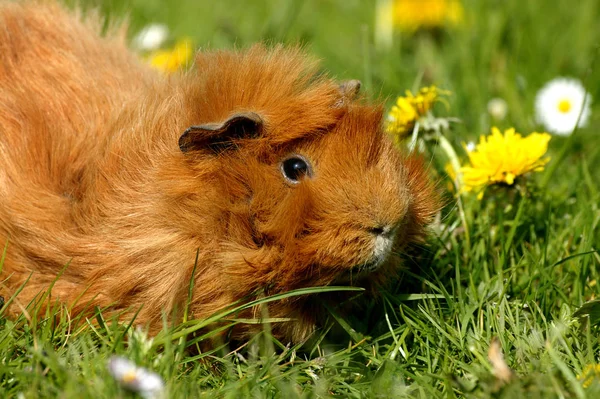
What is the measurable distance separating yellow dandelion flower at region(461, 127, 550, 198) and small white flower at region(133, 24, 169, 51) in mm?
2676

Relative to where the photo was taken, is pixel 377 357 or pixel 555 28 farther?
pixel 555 28

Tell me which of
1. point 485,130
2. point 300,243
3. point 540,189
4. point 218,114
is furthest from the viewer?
point 485,130

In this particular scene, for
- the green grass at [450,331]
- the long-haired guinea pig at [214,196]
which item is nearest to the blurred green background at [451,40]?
the green grass at [450,331]

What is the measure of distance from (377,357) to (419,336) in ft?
0.64

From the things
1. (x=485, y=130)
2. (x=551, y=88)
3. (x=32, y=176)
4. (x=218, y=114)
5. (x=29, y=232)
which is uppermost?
(x=551, y=88)

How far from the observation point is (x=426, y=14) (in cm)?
612

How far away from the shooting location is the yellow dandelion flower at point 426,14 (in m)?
6.09

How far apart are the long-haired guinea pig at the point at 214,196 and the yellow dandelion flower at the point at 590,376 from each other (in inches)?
30.2

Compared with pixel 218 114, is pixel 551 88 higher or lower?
higher

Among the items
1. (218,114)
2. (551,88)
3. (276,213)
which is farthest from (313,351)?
(551,88)

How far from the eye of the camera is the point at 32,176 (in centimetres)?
323

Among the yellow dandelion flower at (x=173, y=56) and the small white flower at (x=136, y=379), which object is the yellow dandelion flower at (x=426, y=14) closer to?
the yellow dandelion flower at (x=173, y=56)

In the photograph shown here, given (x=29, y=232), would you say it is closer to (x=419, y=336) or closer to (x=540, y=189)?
(x=419, y=336)

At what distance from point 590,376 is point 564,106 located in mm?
2561
